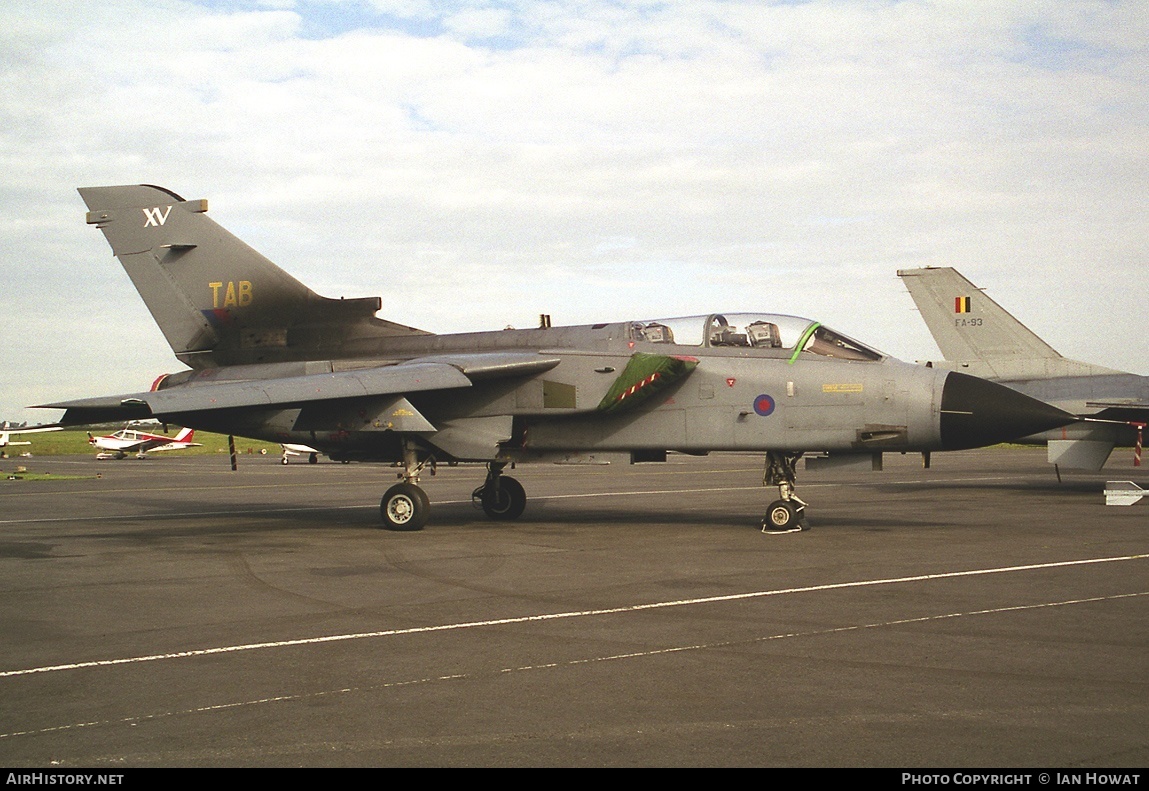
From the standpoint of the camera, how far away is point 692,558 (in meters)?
11.8

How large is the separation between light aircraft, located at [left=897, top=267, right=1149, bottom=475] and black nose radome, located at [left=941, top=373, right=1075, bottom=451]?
10.0 m

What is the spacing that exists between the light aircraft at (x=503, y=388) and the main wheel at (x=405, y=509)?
0.02 m

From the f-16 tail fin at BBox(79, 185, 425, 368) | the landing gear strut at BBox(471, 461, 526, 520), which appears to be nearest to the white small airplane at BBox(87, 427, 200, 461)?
the f-16 tail fin at BBox(79, 185, 425, 368)

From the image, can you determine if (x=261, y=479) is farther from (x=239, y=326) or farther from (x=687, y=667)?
(x=687, y=667)

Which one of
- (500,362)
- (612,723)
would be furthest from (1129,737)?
(500,362)

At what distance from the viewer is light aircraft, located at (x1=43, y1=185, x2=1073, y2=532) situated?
1387cm

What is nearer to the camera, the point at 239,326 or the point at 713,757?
the point at 713,757

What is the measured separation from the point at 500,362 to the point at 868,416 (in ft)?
17.0

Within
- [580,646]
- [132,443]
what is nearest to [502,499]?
[580,646]

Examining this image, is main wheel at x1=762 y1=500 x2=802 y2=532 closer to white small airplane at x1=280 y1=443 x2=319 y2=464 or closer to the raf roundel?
the raf roundel

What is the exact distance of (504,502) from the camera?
57.0ft

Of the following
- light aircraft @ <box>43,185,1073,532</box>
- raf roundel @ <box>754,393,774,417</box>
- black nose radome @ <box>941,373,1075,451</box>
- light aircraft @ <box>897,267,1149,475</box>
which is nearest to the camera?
black nose radome @ <box>941,373,1075,451</box>

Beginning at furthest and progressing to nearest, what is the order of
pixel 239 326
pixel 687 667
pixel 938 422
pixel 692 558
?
pixel 239 326 → pixel 938 422 → pixel 692 558 → pixel 687 667

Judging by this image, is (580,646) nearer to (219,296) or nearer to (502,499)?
(502,499)
